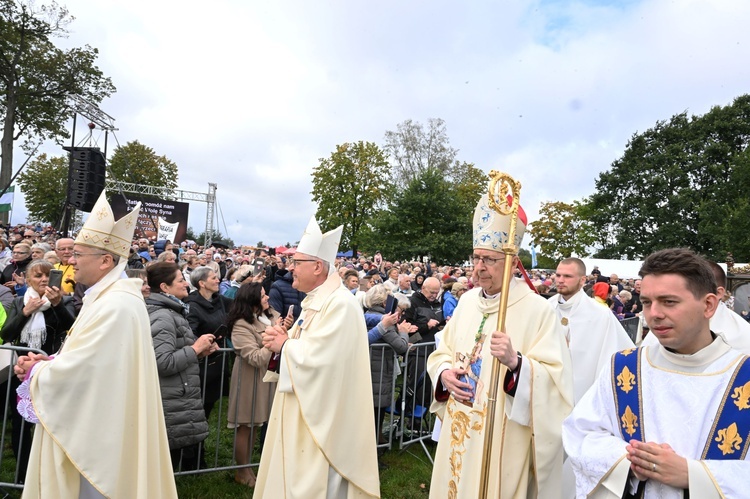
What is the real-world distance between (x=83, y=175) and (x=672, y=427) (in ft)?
66.4

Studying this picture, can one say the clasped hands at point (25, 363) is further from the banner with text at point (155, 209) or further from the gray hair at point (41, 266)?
the banner with text at point (155, 209)

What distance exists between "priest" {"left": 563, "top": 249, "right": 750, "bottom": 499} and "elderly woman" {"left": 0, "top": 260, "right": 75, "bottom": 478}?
4.81 metres

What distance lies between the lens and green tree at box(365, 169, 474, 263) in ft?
117

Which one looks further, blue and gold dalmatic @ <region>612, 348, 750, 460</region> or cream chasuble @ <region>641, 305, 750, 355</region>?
cream chasuble @ <region>641, 305, 750, 355</region>

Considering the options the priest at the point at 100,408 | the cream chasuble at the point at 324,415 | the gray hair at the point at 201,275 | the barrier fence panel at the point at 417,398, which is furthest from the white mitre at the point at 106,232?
the barrier fence panel at the point at 417,398

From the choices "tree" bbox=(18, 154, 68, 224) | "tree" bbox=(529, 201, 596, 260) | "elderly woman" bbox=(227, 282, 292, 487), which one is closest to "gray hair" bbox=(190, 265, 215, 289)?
"elderly woman" bbox=(227, 282, 292, 487)

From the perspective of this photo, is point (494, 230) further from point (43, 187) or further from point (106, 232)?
point (43, 187)

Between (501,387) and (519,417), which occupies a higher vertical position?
(501,387)

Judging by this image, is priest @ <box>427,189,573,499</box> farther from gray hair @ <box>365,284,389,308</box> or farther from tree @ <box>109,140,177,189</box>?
tree @ <box>109,140,177,189</box>

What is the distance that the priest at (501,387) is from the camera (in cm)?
331

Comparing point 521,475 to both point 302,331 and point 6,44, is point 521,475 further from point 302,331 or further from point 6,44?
point 6,44

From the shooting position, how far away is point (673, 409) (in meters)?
2.25

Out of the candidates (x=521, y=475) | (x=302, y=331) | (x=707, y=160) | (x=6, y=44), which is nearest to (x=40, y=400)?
(x=302, y=331)

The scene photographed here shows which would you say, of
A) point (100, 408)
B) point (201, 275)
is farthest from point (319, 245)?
point (201, 275)
